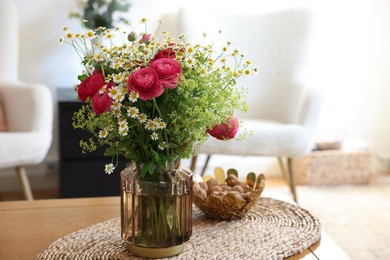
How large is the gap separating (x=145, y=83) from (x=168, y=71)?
54mm

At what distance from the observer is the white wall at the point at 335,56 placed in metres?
3.04

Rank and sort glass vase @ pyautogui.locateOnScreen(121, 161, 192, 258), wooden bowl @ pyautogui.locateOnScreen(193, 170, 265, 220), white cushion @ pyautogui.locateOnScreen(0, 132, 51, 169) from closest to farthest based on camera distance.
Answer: glass vase @ pyautogui.locateOnScreen(121, 161, 192, 258), wooden bowl @ pyautogui.locateOnScreen(193, 170, 265, 220), white cushion @ pyautogui.locateOnScreen(0, 132, 51, 169)

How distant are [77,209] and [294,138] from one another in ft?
3.92

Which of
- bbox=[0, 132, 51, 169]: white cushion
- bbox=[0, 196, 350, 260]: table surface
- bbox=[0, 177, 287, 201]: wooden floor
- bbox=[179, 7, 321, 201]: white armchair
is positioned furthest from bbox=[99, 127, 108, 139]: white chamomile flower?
bbox=[0, 177, 287, 201]: wooden floor

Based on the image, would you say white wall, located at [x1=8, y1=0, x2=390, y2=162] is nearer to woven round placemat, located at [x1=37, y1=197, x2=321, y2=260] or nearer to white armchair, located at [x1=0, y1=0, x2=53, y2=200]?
white armchair, located at [x1=0, y1=0, x2=53, y2=200]

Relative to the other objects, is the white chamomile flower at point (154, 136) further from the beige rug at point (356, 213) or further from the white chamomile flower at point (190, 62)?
the beige rug at point (356, 213)

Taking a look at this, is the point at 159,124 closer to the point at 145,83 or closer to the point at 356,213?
the point at 145,83

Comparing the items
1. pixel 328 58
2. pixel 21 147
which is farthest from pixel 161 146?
pixel 328 58

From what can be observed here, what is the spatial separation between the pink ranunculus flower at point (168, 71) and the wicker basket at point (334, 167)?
211 centimetres

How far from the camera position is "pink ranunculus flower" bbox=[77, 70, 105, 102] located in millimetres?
1144

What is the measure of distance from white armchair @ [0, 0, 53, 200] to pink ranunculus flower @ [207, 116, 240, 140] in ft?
4.29

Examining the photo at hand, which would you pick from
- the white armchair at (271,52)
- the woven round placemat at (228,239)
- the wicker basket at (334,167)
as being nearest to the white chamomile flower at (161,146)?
the woven round placemat at (228,239)

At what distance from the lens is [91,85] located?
115cm

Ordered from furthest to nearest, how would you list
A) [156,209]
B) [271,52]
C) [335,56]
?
[335,56]
[271,52]
[156,209]
